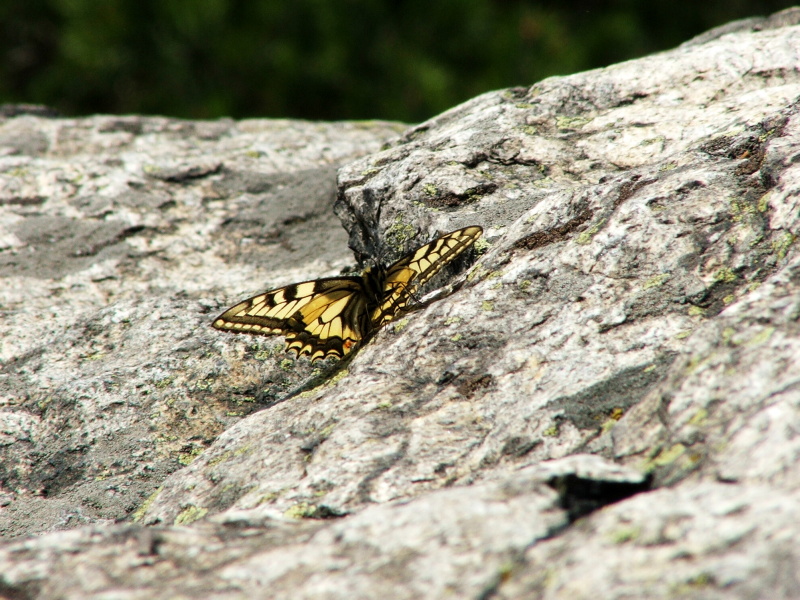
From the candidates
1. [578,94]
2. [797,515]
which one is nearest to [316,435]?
[797,515]

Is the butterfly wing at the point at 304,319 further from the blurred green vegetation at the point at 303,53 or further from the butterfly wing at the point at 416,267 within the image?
the blurred green vegetation at the point at 303,53

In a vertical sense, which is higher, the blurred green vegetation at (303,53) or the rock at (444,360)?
the blurred green vegetation at (303,53)

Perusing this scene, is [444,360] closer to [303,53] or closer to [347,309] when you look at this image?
[347,309]

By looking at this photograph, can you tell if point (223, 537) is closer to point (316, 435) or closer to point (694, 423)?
point (316, 435)

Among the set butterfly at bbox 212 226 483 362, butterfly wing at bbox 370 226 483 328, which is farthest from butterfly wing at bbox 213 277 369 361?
butterfly wing at bbox 370 226 483 328

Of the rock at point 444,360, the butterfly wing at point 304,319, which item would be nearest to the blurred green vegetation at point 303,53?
the rock at point 444,360

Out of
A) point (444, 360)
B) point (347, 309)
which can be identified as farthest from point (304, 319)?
point (444, 360)
